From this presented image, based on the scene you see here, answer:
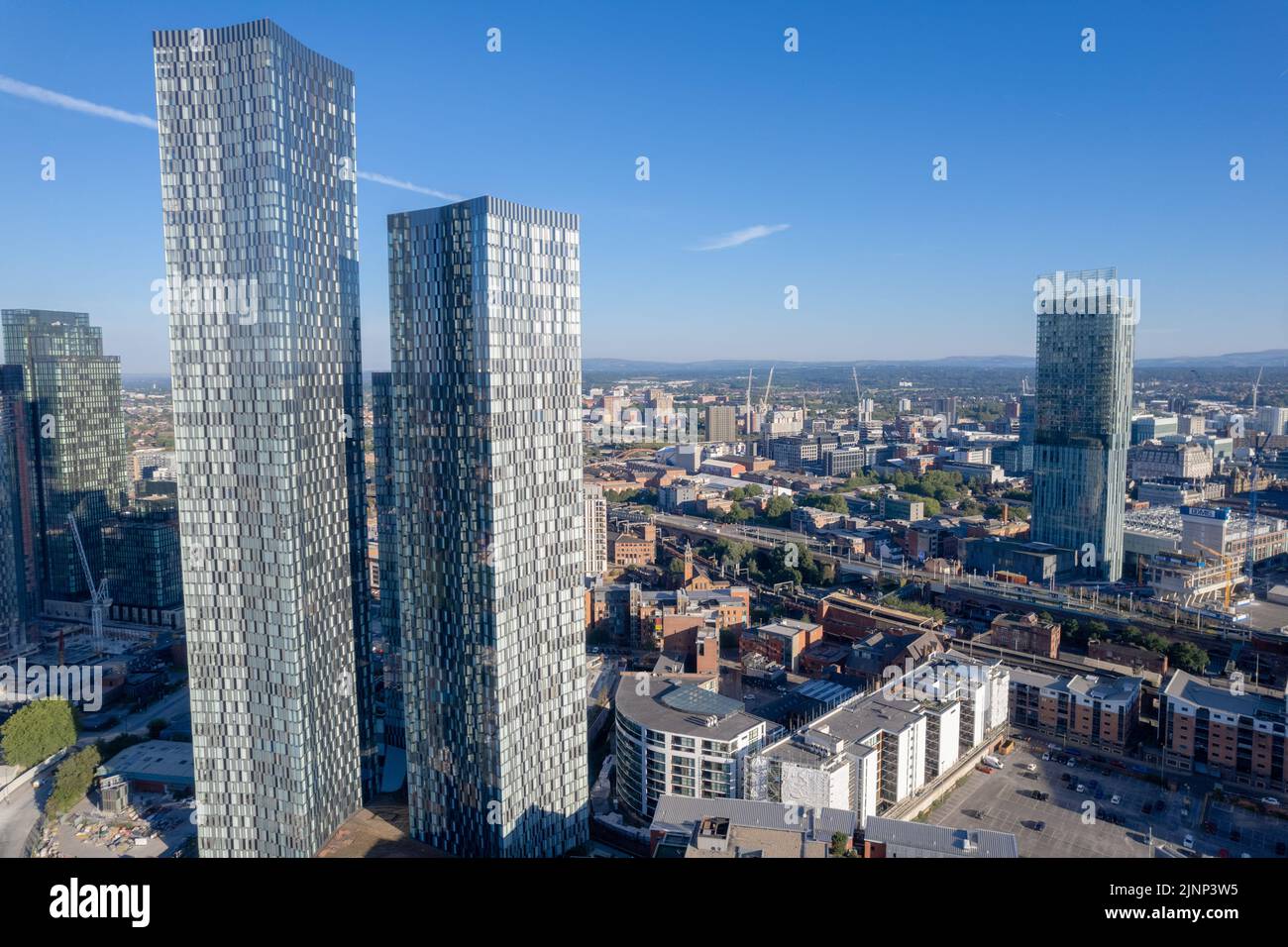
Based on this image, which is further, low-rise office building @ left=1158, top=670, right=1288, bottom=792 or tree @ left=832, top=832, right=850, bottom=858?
low-rise office building @ left=1158, top=670, right=1288, bottom=792

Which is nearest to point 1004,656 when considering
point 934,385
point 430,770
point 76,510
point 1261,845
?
point 1261,845

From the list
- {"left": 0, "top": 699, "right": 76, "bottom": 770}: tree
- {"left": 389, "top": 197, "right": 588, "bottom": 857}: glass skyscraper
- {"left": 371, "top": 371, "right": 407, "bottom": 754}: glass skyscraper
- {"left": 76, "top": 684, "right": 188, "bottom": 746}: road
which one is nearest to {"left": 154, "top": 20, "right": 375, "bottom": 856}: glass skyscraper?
{"left": 389, "top": 197, "right": 588, "bottom": 857}: glass skyscraper

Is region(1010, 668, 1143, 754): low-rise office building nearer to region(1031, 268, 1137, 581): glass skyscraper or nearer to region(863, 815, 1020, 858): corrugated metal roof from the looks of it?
region(863, 815, 1020, 858): corrugated metal roof

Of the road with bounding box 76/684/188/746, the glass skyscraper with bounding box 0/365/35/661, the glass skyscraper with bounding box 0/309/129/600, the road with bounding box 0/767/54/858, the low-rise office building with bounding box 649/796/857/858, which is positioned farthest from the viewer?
the glass skyscraper with bounding box 0/309/129/600

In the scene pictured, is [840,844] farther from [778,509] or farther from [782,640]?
A: [778,509]

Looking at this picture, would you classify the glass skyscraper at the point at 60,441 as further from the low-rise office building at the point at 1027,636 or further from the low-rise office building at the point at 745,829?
the low-rise office building at the point at 1027,636

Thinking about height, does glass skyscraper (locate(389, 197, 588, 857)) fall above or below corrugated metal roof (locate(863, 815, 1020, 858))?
above

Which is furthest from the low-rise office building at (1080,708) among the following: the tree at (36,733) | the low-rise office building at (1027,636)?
the tree at (36,733)
